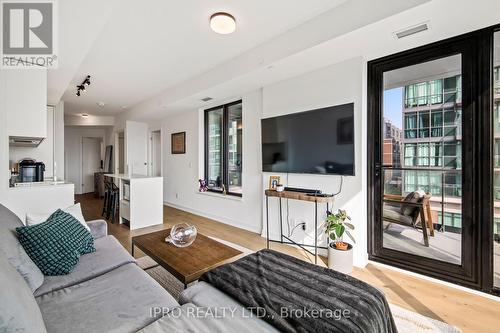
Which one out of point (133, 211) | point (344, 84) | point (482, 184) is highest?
point (344, 84)

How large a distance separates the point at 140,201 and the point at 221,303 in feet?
11.5

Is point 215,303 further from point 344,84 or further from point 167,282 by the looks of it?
point 344,84

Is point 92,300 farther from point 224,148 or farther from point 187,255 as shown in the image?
point 224,148

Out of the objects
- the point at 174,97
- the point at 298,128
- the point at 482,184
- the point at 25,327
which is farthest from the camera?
Answer: the point at 174,97

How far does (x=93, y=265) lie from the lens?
1.74 m

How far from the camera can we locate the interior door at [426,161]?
87.9 inches

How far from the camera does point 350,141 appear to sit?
270cm

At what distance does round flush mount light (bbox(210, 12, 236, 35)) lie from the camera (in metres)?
2.32

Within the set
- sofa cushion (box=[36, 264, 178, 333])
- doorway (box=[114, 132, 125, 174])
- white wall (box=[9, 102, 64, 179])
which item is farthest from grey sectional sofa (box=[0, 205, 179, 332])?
doorway (box=[114, 132, 125, 174])

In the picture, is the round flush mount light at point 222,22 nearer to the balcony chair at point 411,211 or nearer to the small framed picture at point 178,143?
the balcony chair at point 411,211

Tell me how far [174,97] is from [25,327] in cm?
440

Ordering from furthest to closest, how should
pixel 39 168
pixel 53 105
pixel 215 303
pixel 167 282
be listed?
pixel 53 105, pixel 39 168, pixel 167 282, pixel 215 303

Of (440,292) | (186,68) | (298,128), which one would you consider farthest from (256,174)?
(440,292)

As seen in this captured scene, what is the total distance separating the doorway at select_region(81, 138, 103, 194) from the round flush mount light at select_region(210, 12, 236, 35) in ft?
27.0
